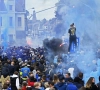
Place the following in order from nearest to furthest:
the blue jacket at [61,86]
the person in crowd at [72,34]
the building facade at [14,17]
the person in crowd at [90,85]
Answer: the person in crowd at [90,85]
the blue jacket at [61,86]
the person in crowd at [72,34]
the building facade at [14,17]

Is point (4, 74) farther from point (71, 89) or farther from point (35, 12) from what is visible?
point (35, 12)

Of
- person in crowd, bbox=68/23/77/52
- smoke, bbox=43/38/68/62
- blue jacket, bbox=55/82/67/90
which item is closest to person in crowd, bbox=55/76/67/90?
blue jacket, bbox=55/82/67/90

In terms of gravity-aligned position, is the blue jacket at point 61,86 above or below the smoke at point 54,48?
below

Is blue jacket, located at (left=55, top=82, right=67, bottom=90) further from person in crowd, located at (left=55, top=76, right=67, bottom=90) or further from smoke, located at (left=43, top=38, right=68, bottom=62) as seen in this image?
smoke, located at (left=43, top=38, right=68, bottom=62)

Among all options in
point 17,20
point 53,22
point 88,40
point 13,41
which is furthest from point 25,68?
point 17,20

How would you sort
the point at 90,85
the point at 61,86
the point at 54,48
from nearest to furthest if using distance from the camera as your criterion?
1. the point at 90,85
2. the point at 61,86
3. the point at 54,48

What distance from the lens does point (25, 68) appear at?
16.5 metres

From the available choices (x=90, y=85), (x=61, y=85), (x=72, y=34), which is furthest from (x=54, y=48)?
(x=90, y=85)

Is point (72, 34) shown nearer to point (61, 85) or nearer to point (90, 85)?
point (61, 85)

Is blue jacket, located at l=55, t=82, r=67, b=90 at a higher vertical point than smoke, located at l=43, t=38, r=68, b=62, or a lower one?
lower

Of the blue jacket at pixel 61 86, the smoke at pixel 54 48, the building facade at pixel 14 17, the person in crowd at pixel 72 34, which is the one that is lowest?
the blue jacket at pixel 61 86

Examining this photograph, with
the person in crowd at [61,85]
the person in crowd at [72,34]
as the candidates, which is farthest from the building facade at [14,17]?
the person in crowd at [61,85]

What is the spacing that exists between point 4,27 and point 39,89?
45.7 meters

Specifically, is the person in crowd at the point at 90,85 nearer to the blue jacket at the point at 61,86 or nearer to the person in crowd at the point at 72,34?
the blue jacket at the point at 61,86
